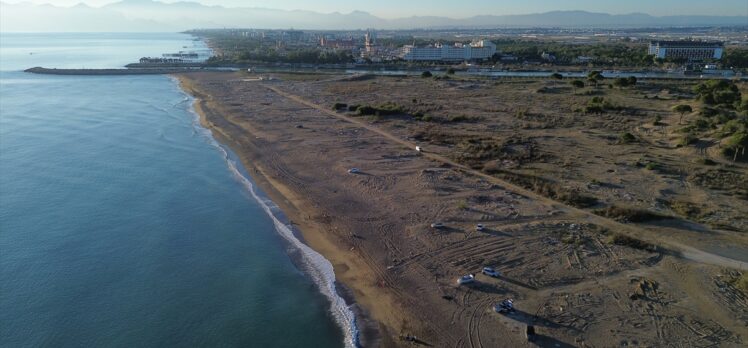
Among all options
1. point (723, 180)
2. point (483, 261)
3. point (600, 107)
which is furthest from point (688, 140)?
point (483, 261)

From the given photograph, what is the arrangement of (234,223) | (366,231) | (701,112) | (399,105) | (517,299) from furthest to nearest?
(399,105), (701,112), (234,223), (366,231), (517,299)

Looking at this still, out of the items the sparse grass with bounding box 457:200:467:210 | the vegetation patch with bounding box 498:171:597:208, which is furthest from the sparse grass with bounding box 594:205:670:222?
the sparse grass with bounding box 457:200:467:210

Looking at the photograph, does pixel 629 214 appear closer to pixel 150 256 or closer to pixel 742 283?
pixel 742 283

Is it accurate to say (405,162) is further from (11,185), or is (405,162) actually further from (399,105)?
(11,185)

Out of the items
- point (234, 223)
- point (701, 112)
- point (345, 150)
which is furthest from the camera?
point (701, 112)

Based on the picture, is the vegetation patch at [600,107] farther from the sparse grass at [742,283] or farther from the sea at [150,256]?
the sea at [150,256]

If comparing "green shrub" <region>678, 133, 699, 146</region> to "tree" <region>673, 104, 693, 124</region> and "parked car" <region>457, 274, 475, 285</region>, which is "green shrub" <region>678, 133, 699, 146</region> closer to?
"tree" <region>673, 104, 693, 124</region>

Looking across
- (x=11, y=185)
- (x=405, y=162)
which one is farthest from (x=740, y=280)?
(x=11, y=185)
